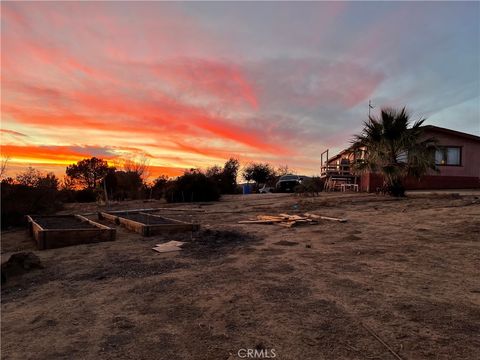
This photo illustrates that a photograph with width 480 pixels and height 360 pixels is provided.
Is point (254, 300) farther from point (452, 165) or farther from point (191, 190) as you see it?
point (452, 165)

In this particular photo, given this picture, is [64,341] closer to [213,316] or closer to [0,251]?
[213,316]

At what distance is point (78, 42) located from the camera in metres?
11.5

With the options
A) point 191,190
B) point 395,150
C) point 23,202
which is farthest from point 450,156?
point 23,202

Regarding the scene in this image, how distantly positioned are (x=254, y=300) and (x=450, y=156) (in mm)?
25332

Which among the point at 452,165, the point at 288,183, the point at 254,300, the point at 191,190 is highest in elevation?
the point at 452,165

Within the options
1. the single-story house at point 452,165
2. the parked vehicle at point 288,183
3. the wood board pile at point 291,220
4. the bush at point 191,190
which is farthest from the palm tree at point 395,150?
the parked vehicle at point 288,183

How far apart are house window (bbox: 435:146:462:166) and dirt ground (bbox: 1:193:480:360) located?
18.8m

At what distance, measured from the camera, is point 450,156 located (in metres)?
24.2

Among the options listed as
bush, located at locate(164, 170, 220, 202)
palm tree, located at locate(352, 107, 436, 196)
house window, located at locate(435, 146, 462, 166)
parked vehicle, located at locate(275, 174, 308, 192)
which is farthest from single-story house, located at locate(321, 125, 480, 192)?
bush, located at locate(164, 170, 220, 202)

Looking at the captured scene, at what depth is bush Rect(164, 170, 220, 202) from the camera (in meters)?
23.0

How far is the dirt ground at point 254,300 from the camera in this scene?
302 centimetres

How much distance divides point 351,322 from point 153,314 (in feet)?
7.00

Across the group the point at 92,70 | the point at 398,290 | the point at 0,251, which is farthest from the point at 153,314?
the point at 92,70

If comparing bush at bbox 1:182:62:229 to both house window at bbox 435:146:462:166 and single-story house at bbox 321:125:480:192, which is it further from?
house window at bbox 435:146:462:166
